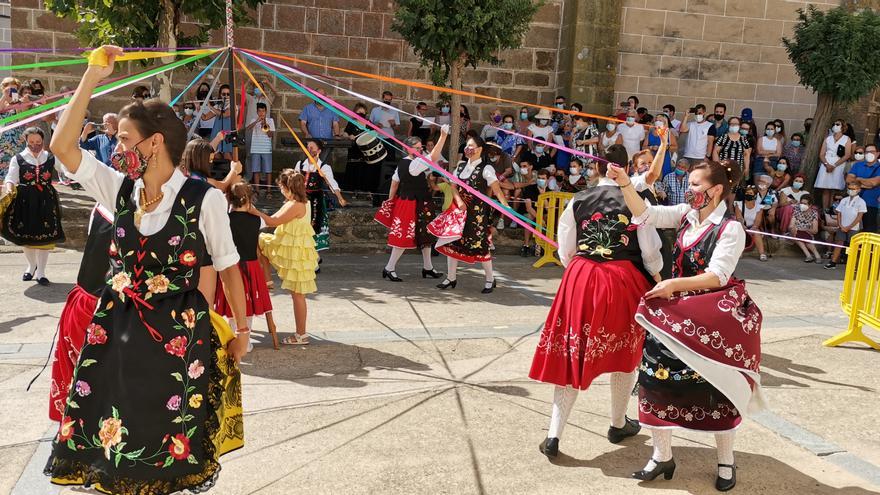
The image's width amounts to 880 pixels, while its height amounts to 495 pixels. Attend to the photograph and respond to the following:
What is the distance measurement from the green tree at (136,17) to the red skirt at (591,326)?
7220 millimetres

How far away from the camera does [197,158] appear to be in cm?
560

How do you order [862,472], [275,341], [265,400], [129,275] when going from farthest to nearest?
[275,341] < [265,400] < [862,472] < [129,275]

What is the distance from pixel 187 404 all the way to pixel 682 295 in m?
2.59

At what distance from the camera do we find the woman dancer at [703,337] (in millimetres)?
4305

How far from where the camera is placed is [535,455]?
4875 mm

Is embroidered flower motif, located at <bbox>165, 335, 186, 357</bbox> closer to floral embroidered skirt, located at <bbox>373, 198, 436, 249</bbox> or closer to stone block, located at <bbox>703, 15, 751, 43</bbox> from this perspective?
floral embroidered skirt, located at <bbox>373, 198, 436, 249</bbox>

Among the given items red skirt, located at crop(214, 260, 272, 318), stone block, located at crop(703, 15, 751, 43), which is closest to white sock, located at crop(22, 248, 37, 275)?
red skirt, located at crop(214, 260, 272, 318)

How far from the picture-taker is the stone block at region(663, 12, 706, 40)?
15.7m

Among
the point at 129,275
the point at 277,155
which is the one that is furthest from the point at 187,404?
the point at 277,155

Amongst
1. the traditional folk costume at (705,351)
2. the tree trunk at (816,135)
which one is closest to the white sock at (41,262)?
the traditional folk costume at (705,351)

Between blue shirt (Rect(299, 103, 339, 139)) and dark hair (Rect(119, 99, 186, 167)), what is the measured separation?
10437mm

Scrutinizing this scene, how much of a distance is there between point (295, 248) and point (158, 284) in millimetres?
3715

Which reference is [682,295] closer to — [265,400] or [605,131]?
[265,400]

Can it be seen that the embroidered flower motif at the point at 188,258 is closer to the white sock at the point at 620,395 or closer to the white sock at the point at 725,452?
the white sock at the point at 620,395
